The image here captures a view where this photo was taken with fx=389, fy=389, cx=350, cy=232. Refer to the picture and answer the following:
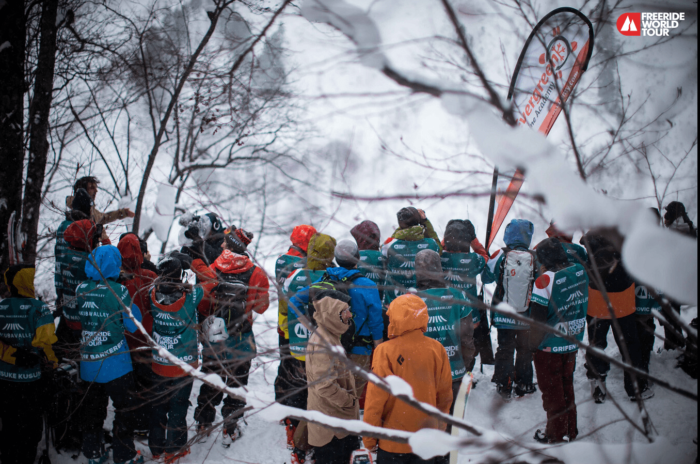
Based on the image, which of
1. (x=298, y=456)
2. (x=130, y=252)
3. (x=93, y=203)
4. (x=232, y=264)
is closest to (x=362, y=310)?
(x=232, y=264)

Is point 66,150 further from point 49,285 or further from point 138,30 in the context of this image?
point 49,285

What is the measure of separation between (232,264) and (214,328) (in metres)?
0.66

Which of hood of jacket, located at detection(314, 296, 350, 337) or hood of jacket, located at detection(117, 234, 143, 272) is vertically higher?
hood of jacket, located at detection(117, 234, 143, 272)

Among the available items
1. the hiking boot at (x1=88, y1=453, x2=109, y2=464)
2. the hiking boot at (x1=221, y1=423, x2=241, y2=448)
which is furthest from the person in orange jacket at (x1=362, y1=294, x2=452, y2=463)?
the hiking boot at (x1=88, y1=453, x2=109, y2=464)

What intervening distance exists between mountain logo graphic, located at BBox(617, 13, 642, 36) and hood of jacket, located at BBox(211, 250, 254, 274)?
3183 millimetres

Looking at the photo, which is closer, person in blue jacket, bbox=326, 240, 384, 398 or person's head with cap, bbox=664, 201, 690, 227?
person's head with cap, bbox=664, 201, 690, 227

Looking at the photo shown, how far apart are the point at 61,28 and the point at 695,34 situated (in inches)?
308

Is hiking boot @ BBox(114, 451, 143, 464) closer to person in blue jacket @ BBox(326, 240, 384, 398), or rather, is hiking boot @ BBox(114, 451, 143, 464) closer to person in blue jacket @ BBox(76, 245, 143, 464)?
person in blue jacket @ BBox(76, 245, 143, 464)

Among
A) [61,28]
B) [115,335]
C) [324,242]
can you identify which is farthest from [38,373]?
[61,28]

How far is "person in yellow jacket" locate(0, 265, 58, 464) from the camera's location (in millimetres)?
3430

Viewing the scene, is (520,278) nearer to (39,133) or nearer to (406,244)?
(406,244)

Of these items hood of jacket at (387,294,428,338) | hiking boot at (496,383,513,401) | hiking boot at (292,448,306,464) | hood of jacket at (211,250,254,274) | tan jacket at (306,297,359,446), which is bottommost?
hiking boot at (292,448,306,464)

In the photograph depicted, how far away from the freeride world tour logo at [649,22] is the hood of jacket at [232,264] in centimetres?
320

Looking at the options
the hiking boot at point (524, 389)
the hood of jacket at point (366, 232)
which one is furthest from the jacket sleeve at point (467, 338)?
the hood of jacket at point (366, 232)
